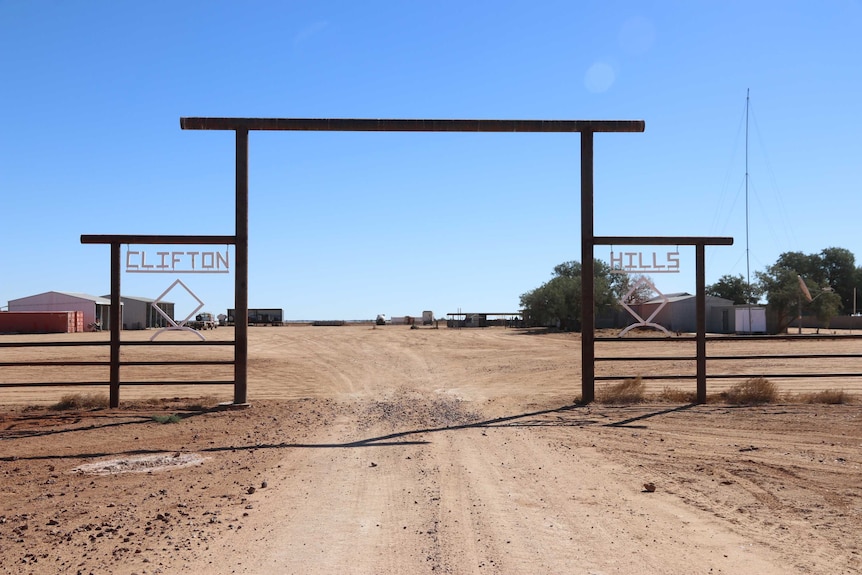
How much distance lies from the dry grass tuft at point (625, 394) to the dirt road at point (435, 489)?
700 mm

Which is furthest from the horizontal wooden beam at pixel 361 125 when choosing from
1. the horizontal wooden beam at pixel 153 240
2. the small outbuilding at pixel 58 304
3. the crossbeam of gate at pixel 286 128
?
the small outbuilding at pixel 58 304

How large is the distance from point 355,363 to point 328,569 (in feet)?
73.7

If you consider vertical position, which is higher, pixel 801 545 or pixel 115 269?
pixel 115 269

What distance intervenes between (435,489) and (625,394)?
8.54 metres

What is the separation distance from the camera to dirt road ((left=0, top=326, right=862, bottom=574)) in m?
5.36

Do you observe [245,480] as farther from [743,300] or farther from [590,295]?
[743,300]

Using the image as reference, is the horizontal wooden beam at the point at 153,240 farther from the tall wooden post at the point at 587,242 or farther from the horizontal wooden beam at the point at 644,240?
the horizontal wooden beam at the point at 644,240

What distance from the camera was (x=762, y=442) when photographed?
10031 mm

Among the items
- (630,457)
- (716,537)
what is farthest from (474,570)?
(630,457)

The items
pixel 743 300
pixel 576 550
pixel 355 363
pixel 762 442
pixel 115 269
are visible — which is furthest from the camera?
pixel 743 300

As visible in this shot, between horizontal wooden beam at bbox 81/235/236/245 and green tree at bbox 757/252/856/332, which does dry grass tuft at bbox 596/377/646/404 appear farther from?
green tree at bbox 757/252/856/332

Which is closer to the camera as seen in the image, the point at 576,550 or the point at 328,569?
the point at 328,569

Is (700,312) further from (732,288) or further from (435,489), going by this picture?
(732,288)

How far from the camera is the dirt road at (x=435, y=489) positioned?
5.36m
